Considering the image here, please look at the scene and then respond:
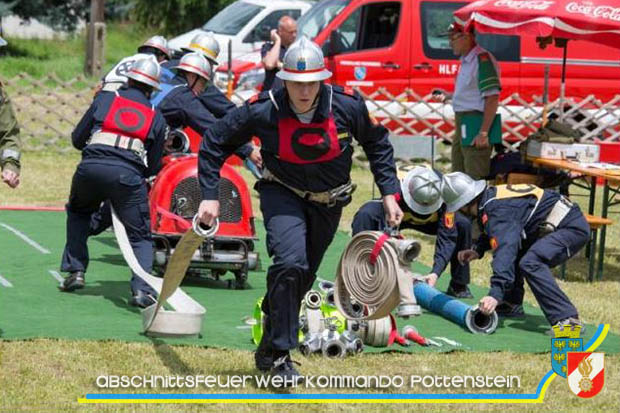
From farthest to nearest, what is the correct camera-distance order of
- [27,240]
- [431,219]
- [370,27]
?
[370,27]
[27,240]
[431,219]

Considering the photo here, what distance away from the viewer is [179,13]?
1350 inches

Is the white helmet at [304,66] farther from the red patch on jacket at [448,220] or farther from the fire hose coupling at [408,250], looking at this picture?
the red patch on jacket at [448,220]

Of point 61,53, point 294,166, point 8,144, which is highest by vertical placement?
point 294,166

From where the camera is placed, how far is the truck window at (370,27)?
1788 centimetres

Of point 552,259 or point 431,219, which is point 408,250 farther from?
point 431,219

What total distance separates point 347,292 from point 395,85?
36.6 ft

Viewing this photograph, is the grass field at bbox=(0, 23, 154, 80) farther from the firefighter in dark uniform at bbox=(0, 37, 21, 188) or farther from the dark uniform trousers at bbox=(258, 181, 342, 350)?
the dark uniform trousers at bbox=(258, 181, 342, 350)

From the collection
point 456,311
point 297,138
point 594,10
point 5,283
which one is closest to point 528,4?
point 594,10

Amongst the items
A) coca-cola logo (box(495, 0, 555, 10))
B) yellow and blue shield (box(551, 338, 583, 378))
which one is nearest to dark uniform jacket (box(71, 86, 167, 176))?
yellow and blue shield (box(551, 338, 583, 378))

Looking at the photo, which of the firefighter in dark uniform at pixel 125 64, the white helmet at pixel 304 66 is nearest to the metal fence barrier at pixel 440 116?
the firefighter in dark uniform at pixel 125 64

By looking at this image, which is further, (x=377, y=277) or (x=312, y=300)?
(x=312, y=300)

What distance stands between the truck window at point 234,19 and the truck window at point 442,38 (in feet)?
15.8

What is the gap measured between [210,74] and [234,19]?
484 inches

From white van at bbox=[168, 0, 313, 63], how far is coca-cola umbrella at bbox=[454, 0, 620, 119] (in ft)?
27.6
